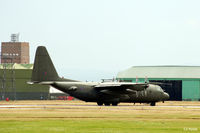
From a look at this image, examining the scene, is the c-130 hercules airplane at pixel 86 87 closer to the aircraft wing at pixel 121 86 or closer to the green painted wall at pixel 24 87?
the aircraft wing at pixel 121 86

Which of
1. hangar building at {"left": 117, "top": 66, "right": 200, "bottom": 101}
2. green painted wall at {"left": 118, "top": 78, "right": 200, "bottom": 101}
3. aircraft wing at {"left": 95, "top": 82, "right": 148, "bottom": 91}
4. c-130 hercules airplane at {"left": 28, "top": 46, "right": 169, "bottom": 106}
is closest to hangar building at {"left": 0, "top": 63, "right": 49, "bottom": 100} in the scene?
hangar building at {"left": 117, "top": 66, "right": 200, "bottom": 101}

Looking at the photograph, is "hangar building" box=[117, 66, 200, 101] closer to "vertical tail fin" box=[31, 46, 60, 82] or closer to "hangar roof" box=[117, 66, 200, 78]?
"hangar roof" box=[117, 66, 200, 78]

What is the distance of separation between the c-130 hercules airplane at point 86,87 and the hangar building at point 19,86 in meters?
65.4

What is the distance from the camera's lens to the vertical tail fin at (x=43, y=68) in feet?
230

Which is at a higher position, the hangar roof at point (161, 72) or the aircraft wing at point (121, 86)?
the hangar roof at point (161, 72)

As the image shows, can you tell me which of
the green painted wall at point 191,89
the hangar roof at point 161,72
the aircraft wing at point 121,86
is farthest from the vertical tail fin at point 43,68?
the hangar roof at point 161,72

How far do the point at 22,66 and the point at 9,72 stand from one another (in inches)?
236

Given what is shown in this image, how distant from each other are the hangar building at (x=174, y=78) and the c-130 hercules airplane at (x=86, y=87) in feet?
189

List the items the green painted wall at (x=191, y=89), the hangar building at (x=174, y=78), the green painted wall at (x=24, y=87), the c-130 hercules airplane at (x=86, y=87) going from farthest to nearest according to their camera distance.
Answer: the green painted wall at (x=24, y=87)
the hangar building at (x=174, y=78)
the green painted wall at (x=191, y=89)
the c-130 hercules airplane at (x=86, y=87)

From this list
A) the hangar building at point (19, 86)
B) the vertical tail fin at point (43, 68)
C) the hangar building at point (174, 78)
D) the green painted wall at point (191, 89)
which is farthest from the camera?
the hangar building at point (19, 86)

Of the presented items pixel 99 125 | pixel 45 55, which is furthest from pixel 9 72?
pixel 99 125

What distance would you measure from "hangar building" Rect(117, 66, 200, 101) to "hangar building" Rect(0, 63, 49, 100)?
23.5 m

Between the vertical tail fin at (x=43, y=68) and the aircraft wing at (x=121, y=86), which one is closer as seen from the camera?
Result: the vertical tail fin at (x=43, y=68)

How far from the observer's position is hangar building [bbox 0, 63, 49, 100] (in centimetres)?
13512
